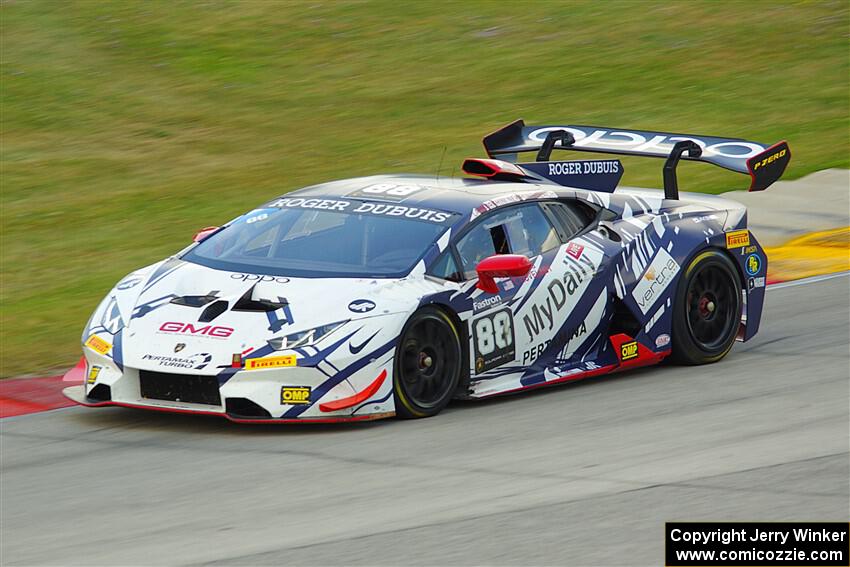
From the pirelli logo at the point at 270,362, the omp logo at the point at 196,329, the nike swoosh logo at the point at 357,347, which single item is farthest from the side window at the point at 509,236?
the omp logo at the point at 196,329

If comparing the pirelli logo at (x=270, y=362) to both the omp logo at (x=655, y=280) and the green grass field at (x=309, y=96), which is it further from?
the green grass field at (x=309, y=96)

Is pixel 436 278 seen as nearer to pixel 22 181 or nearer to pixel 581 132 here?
pixel 581 132

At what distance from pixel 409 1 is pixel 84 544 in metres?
24.1

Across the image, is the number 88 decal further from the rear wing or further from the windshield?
the rear wing

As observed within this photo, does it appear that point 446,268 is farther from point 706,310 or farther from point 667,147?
point 667,147

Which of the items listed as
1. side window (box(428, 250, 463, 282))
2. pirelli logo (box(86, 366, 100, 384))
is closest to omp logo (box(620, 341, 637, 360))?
side window (box(428, 250, 463, 282))

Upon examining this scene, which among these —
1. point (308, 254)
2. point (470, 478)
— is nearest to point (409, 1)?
point (308, 254)

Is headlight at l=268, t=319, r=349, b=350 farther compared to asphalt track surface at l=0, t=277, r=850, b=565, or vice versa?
headlight at l=268, t=319, r=349, b=350

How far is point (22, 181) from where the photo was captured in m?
17.9

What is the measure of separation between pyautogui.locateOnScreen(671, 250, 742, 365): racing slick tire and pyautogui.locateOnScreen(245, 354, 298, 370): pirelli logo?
3167 mm

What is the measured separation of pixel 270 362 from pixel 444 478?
1.27 m

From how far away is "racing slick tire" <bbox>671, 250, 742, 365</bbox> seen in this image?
966 cm

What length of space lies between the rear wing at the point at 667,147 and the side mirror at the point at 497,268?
223cm

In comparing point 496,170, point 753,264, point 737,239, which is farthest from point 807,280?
point 496,170
